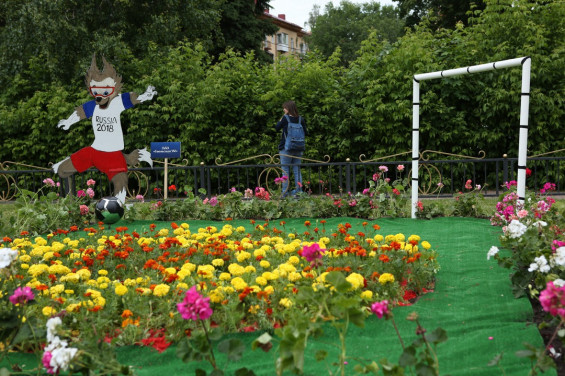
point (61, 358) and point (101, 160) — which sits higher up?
point (101, 160)

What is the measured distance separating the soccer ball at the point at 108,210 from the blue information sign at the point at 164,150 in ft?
5.96

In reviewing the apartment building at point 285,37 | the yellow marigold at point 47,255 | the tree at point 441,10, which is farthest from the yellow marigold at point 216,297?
the apartment building at point 285,37

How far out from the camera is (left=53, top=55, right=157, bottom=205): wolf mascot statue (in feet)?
28.0

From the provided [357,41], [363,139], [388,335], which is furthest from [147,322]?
[357,41]

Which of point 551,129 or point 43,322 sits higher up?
point 551,129

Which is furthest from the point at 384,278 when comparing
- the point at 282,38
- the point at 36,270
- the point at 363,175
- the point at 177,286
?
the point at 282,38

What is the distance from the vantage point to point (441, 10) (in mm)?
21391

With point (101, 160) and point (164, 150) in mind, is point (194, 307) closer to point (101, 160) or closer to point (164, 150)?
point (101, 160)

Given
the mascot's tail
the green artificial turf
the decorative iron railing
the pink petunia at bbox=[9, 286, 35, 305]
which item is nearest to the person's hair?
the decorative iron railing

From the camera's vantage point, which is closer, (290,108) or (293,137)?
(293,137)

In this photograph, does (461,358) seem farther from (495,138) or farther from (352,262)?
(495,138)

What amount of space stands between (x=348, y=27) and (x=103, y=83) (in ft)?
175

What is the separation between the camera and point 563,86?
1069 centimetres

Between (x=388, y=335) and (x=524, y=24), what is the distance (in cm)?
977
